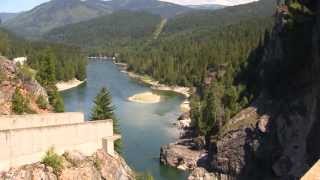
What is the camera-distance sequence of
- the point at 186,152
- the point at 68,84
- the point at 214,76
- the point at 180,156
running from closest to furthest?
the point at 180,156
the point at 186,152
the point at 214,76
the point at 68,84

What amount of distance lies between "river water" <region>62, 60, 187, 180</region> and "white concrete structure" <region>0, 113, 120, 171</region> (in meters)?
28.2

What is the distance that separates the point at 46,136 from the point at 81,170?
3345mm

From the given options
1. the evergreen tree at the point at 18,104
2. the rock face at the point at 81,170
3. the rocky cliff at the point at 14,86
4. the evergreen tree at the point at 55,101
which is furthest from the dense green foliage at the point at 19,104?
the rock face at the point at 81,170

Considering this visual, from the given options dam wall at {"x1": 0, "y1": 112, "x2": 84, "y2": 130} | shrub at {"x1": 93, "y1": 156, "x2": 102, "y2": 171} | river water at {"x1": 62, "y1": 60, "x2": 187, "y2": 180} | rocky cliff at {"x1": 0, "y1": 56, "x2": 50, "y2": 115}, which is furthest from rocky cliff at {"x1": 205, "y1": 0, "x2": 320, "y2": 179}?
dam wall at {"x1": 0, "y1": 112, "x2": 84, "y2": 130}

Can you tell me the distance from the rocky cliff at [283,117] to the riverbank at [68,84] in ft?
257

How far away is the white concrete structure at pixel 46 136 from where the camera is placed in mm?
36125

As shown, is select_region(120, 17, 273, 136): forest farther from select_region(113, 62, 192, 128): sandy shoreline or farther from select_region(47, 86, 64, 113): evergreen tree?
select_region(47, 86, 64, 113): evergreen tree

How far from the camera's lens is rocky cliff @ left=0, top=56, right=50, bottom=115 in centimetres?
5133

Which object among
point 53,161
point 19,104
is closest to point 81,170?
point 53,161

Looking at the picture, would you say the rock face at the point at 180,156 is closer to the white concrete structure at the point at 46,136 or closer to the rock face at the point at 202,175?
the rock face at the point at 202,175

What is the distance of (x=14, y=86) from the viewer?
55.6m

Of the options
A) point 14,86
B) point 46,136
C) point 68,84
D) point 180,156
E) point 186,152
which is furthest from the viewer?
point 68,84

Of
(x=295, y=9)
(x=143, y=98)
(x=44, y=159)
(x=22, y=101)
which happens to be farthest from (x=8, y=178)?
(x=143, y=98)

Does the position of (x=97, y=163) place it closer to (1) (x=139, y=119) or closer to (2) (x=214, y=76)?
(1) (x=139, y=119)
